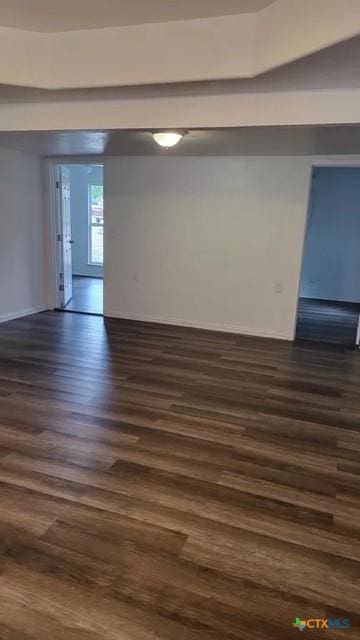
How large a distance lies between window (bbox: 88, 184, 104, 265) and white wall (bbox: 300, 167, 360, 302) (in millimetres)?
4688

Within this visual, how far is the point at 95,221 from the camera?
A: 395 inches

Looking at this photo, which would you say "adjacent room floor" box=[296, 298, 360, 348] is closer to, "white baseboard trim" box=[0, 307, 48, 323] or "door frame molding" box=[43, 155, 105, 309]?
"door frame molding" box=[43, 155, 105, 309]

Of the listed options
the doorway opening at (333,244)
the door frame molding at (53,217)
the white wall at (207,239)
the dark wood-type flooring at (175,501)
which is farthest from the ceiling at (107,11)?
the doorway opening at (333,244)

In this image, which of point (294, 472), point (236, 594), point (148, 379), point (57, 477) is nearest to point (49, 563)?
point (57, 477)

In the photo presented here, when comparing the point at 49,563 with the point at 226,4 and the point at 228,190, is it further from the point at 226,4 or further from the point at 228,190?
the point at 228,190

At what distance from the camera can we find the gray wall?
982 cm

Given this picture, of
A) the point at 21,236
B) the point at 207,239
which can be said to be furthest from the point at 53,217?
the point at 207,239

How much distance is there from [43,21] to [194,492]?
2842 mm

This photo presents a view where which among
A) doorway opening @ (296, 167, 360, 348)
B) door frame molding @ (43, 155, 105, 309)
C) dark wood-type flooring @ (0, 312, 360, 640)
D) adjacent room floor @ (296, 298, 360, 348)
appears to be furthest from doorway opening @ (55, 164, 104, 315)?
dark wood-type flooring @ (0, 312, 360, 640)

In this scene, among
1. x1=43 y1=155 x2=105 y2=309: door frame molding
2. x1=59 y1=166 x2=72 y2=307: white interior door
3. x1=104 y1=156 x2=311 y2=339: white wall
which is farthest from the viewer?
x1=59 y1=166 x2=72 y2=307: white interior door

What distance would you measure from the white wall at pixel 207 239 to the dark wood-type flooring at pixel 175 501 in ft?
5.37

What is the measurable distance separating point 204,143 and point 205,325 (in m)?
2.42

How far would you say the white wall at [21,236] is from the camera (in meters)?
5.79

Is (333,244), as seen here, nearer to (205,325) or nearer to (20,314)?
(205,325)
